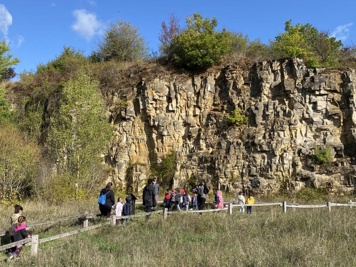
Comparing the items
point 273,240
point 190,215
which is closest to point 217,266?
point 273,240

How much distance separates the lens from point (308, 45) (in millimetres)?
28359

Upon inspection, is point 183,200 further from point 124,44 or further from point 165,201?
point 124,44

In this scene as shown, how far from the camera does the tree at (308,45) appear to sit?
1014 inches

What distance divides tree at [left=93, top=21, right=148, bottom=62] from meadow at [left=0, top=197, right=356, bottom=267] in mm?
22564

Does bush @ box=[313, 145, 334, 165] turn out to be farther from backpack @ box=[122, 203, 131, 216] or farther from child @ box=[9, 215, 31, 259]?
child @ box=[9, 215, 31, 259]

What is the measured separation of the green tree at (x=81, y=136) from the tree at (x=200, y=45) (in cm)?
800

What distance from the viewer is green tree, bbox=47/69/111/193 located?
866 inches

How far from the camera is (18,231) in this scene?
380 inches

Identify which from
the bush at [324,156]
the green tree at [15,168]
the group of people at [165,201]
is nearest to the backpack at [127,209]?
the group of people at [165,201]

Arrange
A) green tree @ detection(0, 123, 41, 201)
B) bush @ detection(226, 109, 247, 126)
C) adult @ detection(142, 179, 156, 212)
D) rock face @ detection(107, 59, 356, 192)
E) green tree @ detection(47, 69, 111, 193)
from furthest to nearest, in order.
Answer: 1. bush @ detection(226, 109, 247, 126)
2. rock face @ detection(107, 59, 356, 192)
3. green tree @ detection(47, 69, 111, 193)
4. green tree @ detection(0, 123, 41, 201)
5. adult @ detection(142, 179, 156, 212)

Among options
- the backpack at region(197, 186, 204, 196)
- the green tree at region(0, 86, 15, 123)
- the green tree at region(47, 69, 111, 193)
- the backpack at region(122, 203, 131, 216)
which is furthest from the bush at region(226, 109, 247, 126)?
the green tree at region(0, 86, 15, 123)

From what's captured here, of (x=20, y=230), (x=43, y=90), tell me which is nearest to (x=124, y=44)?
(x=43, y=90)

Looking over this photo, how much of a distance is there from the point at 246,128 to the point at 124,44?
588 inches

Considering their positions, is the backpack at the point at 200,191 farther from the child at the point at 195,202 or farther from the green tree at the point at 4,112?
the green tree at the point at 4,112
